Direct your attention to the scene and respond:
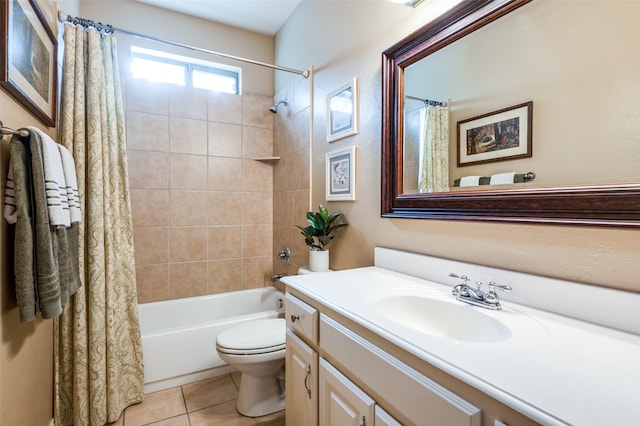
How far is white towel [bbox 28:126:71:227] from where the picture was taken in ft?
3.51

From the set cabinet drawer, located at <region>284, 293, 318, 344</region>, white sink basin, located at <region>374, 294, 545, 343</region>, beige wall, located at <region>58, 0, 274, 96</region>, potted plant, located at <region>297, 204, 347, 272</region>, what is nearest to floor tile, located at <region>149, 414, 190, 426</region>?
cabinet drawer, located at <region>284, 293, 318, 344</region>

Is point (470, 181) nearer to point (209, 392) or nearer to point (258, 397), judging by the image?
point (258, 397)

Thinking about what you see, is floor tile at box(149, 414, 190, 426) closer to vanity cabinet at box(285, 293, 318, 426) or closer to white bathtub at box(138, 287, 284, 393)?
white bathtub at box(138, 287, 284, 393)

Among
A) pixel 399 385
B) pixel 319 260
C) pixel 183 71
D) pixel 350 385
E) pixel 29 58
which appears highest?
pixel 183 71

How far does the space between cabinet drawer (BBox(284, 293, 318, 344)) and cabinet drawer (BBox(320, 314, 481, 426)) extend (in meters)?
0.10

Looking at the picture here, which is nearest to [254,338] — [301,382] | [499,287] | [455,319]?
[301,382]

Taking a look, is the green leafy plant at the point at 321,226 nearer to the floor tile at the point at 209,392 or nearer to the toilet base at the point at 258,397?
the toilet base at the point at 258,397

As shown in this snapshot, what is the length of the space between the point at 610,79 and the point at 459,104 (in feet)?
1.46

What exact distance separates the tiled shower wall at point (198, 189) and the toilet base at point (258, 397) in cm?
105

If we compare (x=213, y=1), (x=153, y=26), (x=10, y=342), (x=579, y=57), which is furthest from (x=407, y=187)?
(x=153, y=26)

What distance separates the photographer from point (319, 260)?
1.74 m

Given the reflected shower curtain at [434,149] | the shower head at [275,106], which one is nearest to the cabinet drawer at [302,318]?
the reflected shower curtain at [434,149]

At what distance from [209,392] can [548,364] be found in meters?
1.94

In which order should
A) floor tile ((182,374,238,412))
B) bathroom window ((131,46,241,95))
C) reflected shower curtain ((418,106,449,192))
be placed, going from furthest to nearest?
bathroom window ((131,46,241,95))
floor tile ((182,374,238,412))
reflected shower curtain ((418,106,449,192))
